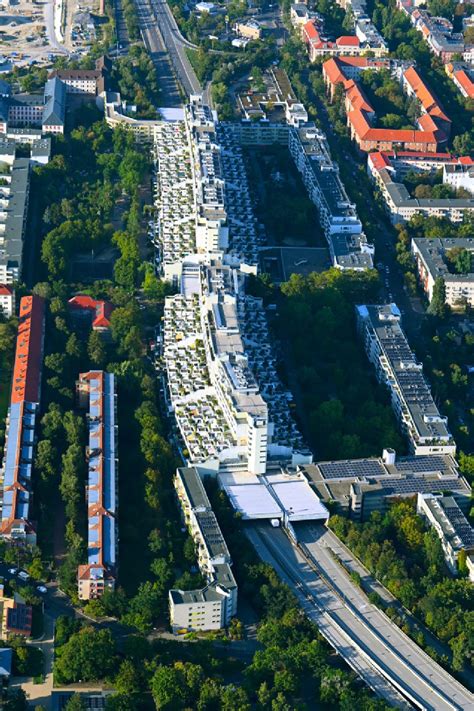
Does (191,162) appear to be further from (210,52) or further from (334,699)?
(334,699)

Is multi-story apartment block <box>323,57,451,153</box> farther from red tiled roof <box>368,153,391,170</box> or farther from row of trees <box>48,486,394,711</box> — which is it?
row of trees <box>48,486,394,711</box>

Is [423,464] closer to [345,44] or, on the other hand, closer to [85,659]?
[85,659]

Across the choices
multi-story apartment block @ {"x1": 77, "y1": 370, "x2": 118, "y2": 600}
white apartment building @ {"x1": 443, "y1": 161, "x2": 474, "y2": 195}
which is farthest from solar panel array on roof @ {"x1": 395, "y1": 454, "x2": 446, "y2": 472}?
white apartment building @ {"x1": 443, "y1": 161, "x2": 474, "y2": 195}

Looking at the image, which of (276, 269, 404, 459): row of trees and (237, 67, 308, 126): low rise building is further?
(237, 67, 308, 126): low rise building

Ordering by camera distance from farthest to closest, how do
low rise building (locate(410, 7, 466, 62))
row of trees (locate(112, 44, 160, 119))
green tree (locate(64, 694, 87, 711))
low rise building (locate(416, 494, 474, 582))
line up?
low rise building (locate(410, 7, 466, 62))
row of trees (locate(112, 44, 160, 119))
low rise building (locate(416, 494, 474, 582))
green tree (locate(64, 694, 87, 711))

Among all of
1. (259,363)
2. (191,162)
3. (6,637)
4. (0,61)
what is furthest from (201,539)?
(0,61)

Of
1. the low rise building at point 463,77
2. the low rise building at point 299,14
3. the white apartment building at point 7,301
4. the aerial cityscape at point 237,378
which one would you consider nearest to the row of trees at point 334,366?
the aerial cityscape at point 237,378
